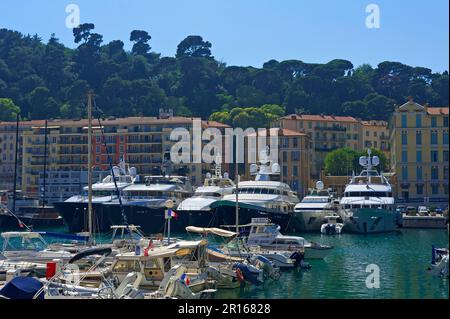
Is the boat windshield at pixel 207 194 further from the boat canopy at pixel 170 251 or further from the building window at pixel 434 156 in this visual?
the boat canopy at pixel 170 251

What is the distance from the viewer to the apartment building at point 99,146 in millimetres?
124688

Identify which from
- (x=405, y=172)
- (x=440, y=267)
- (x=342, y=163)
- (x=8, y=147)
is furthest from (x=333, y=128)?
(x=440, y=267)

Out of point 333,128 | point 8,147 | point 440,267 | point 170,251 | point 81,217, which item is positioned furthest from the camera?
point 8,147

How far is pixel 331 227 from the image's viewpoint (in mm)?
77562

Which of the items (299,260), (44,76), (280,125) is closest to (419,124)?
(280,125)

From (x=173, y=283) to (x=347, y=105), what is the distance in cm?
12687

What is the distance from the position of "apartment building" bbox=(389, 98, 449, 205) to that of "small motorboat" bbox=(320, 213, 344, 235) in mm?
25373

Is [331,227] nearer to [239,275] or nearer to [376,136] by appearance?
[239,275]

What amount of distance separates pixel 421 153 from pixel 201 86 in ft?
247

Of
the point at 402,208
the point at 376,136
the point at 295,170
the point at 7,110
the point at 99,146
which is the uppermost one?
the point at 7,110

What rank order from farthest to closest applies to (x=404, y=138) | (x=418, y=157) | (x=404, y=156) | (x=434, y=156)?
(x=404, y=156)
(x=404, y=138)
(x=418, y=157)
(x=434, y=156)

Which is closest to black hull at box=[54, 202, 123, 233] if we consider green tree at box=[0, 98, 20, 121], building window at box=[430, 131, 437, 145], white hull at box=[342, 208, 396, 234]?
white hull at box=[342, 208, 396, 234]

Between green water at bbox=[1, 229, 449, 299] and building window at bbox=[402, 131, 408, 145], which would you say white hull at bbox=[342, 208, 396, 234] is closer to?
green water at bbox=[1, 229, 449, 299]

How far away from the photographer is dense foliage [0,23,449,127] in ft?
506
